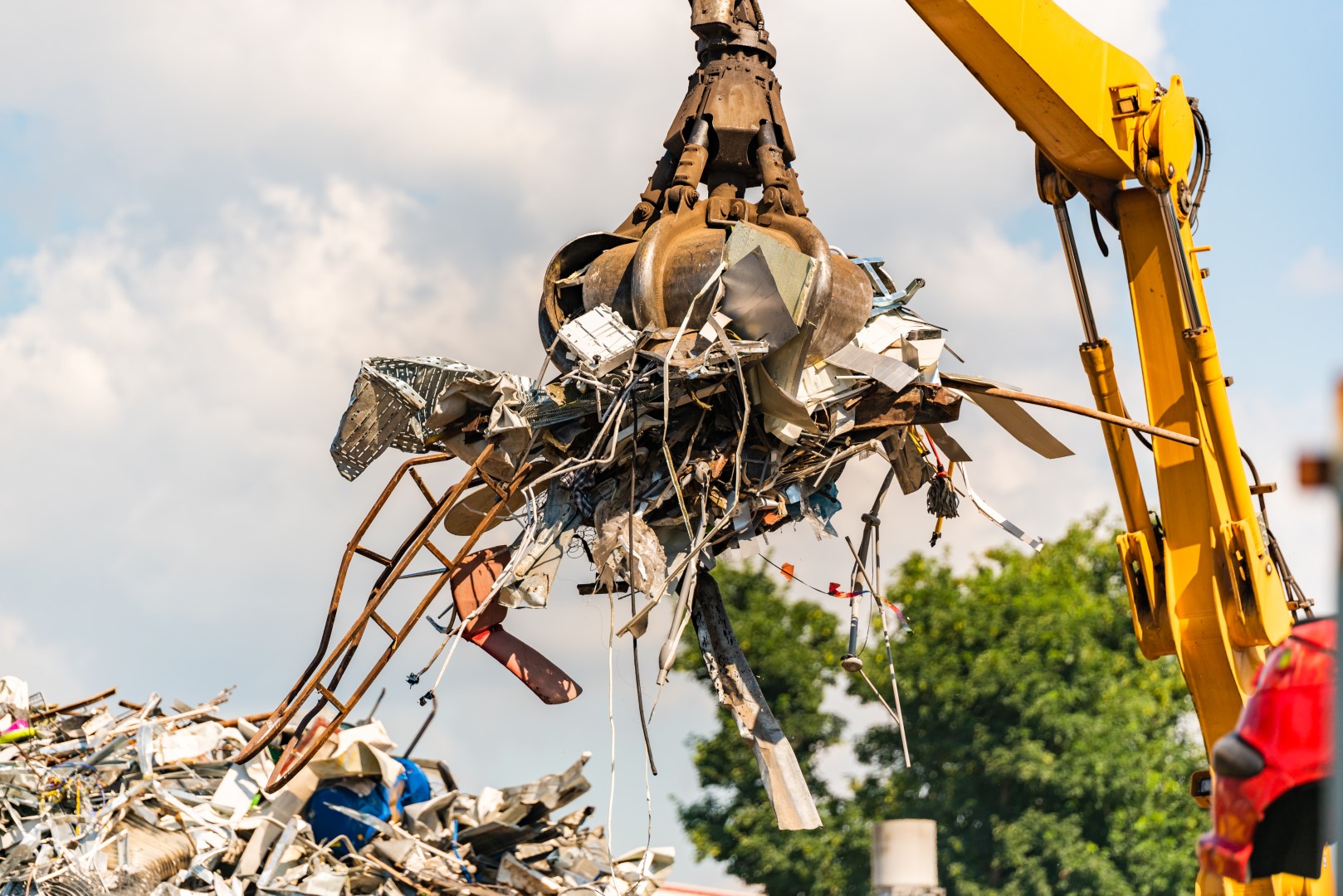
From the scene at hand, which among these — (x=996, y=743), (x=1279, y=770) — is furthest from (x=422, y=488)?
(x=996, y=743)

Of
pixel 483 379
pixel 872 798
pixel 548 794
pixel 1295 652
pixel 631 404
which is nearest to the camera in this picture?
pixel 1295 652

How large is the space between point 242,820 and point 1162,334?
6.68 meters

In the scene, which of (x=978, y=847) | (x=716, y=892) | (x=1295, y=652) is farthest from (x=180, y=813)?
(x=978, y=847)

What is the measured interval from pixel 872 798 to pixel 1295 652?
2317cm

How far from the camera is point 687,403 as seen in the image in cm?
761

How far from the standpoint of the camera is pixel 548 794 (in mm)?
11461

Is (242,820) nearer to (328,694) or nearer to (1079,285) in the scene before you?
(328,694)

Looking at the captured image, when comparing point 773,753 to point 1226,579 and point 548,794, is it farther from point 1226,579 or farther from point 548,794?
point 548,794

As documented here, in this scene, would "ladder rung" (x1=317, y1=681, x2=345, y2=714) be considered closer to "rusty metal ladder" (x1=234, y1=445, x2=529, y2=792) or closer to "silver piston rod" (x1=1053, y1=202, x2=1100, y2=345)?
"rusty metal ladder" (x1=234, y1=445, x2=529, y2=792)

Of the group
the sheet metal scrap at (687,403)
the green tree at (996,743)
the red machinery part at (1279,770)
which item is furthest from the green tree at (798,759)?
the red machinery part at (1279,770)

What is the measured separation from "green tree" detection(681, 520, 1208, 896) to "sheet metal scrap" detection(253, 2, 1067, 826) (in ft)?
54.8

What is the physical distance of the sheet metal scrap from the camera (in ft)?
24.5

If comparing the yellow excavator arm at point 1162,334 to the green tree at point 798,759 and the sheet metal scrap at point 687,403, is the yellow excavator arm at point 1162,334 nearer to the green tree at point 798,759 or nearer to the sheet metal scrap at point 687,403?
the sheet metal scrap at point 687,403

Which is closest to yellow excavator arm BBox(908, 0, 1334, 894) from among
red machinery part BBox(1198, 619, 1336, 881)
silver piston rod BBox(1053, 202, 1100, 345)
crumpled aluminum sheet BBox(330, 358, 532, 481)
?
silver piston rod BBox(1053, 202, 1100, 345)
